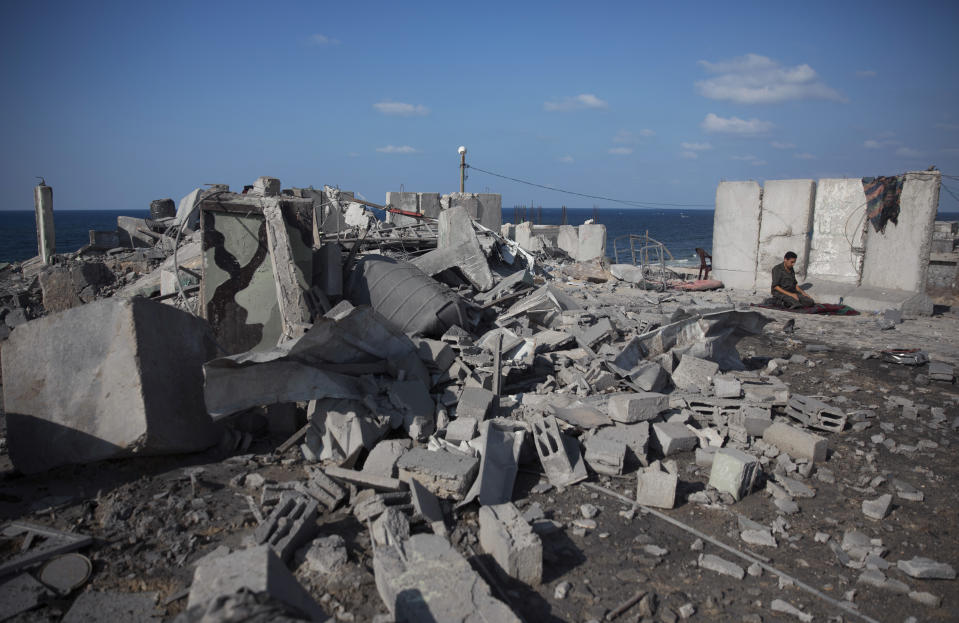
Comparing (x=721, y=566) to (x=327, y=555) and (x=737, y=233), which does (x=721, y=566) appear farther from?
(x=737, y=233)

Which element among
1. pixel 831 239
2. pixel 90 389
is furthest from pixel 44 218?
pixel 831 239

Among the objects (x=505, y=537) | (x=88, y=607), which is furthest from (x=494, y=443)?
(x=88, y=607)

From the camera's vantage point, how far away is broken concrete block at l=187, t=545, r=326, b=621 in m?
2.22

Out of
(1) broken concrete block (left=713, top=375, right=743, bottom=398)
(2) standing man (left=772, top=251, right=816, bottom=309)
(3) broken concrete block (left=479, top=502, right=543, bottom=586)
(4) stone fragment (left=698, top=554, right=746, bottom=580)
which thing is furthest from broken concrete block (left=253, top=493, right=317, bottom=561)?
(2) standing man (left=772, top=251, right=816, bottom=309)

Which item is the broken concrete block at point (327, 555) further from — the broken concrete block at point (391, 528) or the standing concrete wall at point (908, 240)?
the standing concrete wall at point (908, 240)

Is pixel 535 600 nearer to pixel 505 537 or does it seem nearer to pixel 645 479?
pixel 505 537

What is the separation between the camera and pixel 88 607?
2.85 meters

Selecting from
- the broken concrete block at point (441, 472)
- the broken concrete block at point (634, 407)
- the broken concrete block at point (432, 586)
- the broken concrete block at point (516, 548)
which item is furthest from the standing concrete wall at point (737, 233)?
the broken concrete block at point (432, 586)

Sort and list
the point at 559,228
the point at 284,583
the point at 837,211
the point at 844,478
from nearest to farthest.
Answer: the point at 284,583
the point at 844,478
the point at 837,211
the point at 559,228

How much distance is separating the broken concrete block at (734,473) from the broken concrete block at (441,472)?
72.8 inches

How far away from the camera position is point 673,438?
468cm

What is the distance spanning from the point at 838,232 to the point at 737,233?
2.03 metres

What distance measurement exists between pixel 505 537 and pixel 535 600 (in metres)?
0.36

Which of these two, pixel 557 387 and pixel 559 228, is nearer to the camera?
pixel 557 387
